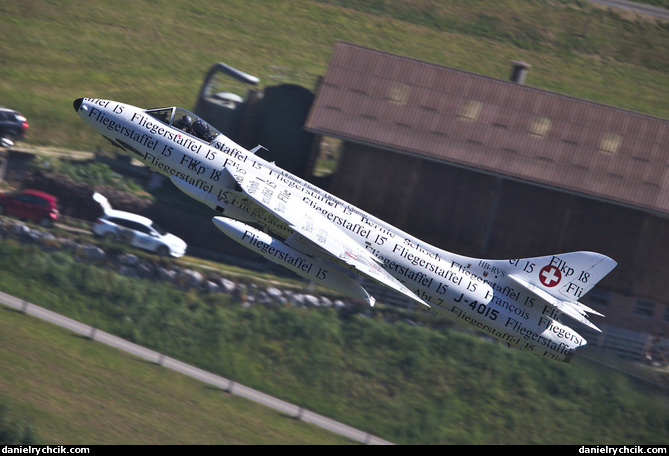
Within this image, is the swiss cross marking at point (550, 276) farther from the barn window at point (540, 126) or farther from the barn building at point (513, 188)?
the barn window at point (540, 126)

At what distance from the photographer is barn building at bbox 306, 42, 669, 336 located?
37.4 meters

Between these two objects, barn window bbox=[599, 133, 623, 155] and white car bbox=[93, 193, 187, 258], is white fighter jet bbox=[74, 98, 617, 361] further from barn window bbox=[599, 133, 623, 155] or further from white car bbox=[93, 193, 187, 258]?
barn window bbox=[599, 133, 623, 155]

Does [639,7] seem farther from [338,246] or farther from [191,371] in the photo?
[191,371]

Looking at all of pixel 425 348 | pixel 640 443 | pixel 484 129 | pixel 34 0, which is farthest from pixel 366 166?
pixel 34 0

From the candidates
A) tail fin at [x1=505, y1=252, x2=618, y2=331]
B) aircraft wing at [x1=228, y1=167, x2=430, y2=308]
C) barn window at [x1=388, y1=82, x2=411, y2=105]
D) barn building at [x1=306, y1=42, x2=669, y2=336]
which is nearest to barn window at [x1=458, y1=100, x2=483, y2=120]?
barn building at [x1=306, y1=42, x2=669, y2=336]

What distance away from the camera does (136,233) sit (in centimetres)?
3666

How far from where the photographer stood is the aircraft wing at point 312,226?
25.0m

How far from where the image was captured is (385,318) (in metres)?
36.2

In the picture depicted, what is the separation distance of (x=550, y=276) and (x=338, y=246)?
7.78 meters

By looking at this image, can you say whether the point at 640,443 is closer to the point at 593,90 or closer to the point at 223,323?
the point at 223,323

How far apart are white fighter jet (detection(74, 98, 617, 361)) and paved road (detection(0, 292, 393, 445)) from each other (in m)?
9.65

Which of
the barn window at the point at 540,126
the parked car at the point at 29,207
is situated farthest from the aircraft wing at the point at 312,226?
the barn window at the point at 540,126

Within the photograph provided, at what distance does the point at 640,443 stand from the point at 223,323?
2010 cm

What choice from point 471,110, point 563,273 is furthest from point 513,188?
point 563,273
